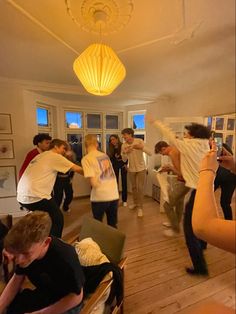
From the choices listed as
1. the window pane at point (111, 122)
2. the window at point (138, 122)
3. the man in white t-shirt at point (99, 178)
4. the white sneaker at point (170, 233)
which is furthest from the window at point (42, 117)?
the white sneaker at point (170, 233)

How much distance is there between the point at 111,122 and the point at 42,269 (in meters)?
2.61

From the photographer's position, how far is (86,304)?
668 millimetres

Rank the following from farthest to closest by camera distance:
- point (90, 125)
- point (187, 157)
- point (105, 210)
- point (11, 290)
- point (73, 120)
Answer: point (90, 125) → point (73, 120) → point (105, 210) → point (187, 157) → point (11, 290)

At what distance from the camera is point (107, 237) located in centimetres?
99

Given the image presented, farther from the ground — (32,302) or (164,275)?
(32,302)

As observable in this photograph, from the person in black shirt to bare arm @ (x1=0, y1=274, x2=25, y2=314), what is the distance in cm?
194

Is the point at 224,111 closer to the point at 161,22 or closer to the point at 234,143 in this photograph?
the point at 234,143

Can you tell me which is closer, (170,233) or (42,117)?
(42,117)

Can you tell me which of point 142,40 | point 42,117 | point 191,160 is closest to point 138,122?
point 42,117

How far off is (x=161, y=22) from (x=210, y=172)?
993mm

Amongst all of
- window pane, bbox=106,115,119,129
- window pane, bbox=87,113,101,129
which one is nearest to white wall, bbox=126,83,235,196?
window pane, bbox=106,115,119,129

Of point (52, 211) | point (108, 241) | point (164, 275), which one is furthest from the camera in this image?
point (164, 275)

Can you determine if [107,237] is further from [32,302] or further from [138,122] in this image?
[138,122]

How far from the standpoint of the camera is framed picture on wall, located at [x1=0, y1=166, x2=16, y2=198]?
0.87 metres
